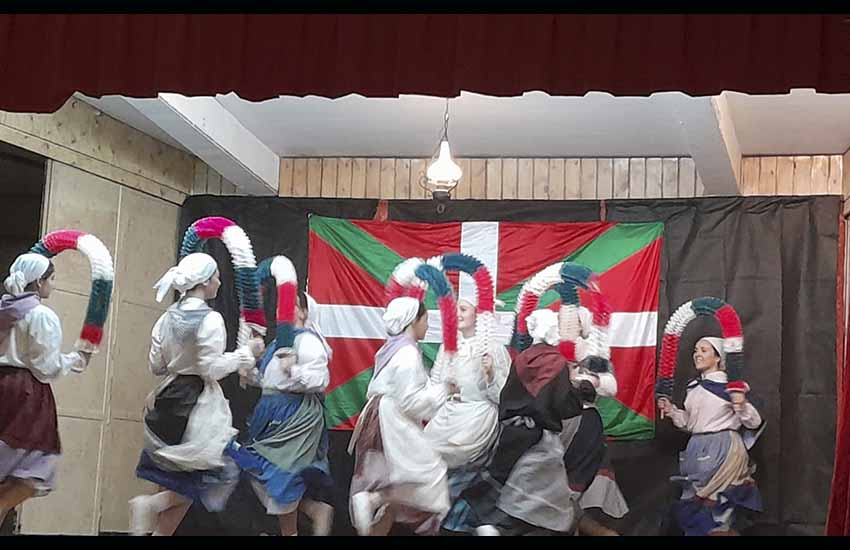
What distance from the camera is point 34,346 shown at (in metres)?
6.85

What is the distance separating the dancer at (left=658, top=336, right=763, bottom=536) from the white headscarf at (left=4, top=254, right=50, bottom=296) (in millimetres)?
3875

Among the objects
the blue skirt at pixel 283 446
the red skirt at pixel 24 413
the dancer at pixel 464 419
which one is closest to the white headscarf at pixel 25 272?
the red skirt at pixel 24 413

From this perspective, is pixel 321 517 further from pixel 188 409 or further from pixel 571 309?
pixel 571 309

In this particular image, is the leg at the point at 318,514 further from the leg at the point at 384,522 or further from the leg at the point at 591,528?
the leg at the point at 591,528

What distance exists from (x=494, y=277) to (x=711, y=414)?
1935 millimetres

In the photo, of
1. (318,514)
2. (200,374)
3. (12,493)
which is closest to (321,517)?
(318,514)

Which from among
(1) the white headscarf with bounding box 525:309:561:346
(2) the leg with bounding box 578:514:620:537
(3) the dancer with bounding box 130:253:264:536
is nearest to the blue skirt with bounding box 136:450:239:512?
(3) the dancer with bounding box 130:253:264:536

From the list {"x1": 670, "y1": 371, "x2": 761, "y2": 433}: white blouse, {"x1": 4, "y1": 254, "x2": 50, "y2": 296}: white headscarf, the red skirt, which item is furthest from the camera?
{"x1": 670, "y1": 371, "x2": 761, "y2": 433}: white blouse

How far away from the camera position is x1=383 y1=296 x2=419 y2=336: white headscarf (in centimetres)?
730

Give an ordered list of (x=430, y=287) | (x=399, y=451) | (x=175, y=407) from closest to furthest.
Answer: (x=399, y=451)
(x=175, y=407)
(x=430, y=287)

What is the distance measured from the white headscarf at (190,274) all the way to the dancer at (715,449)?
2.98 m

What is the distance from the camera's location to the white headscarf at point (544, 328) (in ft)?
24.4

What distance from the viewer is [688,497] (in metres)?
7.95

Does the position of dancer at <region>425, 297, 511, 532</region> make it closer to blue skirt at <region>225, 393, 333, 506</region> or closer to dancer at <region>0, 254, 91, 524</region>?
blue skirt at <region>225, 393, 333, 506</region>
